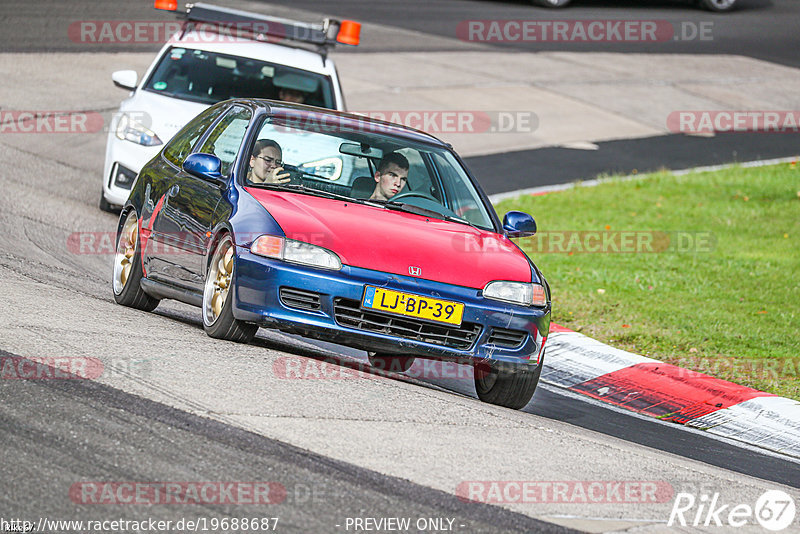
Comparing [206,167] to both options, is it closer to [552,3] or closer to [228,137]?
[228,137]

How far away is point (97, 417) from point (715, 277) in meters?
8.34

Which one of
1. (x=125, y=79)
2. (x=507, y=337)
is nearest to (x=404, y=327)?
(x=507, y=337)

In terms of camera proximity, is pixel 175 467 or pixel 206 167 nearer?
pixel 175 467

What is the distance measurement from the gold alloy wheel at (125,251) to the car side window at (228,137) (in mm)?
796

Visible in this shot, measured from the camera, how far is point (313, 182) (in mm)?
8172

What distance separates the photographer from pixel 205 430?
5.54 meters

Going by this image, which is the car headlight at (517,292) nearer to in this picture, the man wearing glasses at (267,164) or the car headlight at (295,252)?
the car headlight at (295,252)

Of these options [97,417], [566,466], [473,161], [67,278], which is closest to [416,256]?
[566,466]

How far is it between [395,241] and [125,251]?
2548mm

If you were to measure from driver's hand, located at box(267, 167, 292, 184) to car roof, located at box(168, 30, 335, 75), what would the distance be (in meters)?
5.48

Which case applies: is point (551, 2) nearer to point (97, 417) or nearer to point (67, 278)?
point (67, 278)

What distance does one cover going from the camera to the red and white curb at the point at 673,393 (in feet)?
27.8

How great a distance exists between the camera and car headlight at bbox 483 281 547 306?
290 inches

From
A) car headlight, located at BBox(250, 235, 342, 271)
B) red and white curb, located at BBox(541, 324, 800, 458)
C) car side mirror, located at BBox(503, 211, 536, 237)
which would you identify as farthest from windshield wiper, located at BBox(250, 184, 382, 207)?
red and white curb, located at BBox(541, 324, 800, 458)
